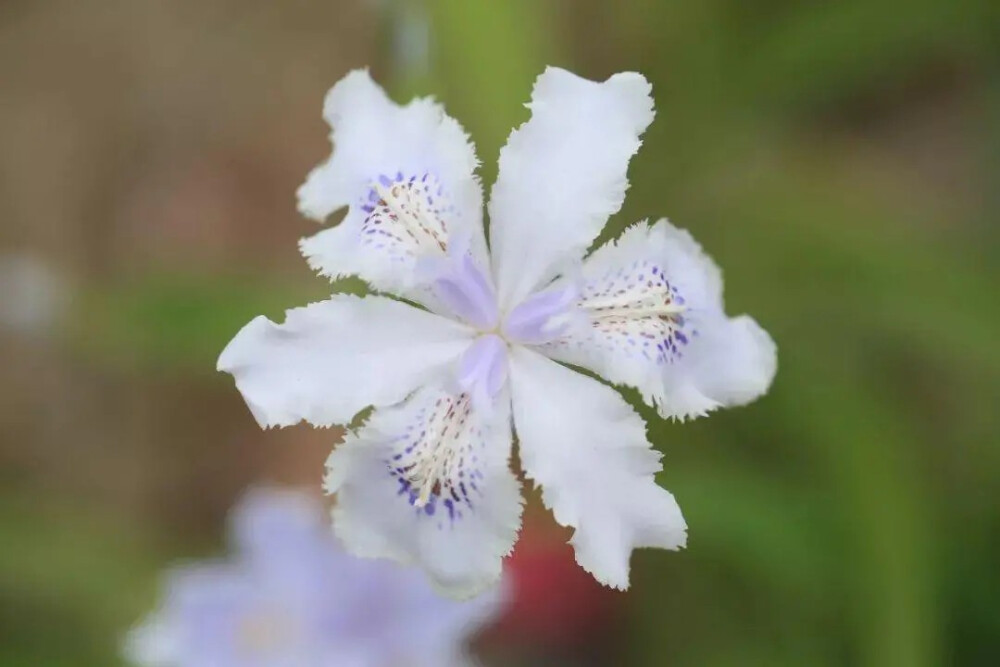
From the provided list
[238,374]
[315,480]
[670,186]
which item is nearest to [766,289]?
[670,186]

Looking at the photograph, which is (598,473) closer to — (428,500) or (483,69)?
(428,500)

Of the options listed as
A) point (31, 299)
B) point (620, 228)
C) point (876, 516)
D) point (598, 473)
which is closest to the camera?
point (598, 473)

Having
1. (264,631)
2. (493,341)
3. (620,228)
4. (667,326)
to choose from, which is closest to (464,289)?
(493,341)

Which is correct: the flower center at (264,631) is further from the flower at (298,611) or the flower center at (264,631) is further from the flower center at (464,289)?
the flower center at (464,289)

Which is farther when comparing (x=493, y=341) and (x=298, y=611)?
(x=298, y=611)

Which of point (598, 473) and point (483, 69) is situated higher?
point (483, 69)

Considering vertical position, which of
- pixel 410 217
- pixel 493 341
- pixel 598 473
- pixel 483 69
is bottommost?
pixel 598 473

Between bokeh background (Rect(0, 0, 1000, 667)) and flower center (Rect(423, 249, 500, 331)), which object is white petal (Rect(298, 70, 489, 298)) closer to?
flower center (Rect(423, 249, 500, 331))
